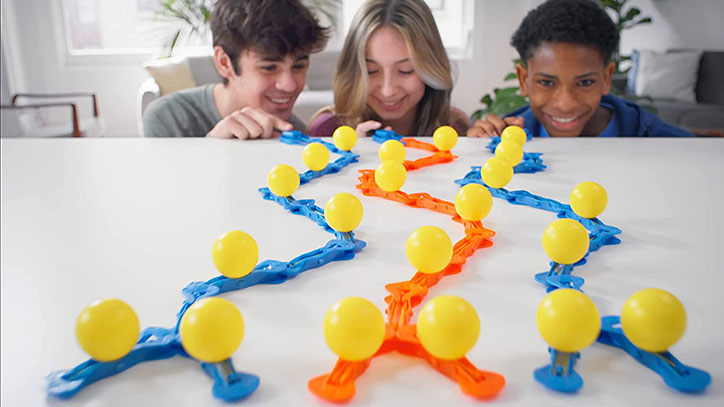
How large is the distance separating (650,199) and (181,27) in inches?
151

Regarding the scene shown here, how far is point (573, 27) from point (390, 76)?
54 centimetres

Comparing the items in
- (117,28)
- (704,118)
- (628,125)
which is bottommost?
(704,118)

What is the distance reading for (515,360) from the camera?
1.08 ft

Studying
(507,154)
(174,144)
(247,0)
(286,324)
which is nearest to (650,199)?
(507,154)

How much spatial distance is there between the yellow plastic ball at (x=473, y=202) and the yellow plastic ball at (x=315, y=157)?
31 centimetres

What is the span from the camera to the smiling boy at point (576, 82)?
4.90 feet

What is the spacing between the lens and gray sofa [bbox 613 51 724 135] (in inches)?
116

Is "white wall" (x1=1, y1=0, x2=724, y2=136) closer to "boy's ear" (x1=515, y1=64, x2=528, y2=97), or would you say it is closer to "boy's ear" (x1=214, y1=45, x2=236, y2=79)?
"boy's ear" (x1=515, y1=64, x2=528, y2=97)

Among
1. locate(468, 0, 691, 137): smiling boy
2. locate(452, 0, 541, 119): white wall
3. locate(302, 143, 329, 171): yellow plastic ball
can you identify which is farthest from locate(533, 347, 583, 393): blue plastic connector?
locate(452, 0, 541, 119): white wall

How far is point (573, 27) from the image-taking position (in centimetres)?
151

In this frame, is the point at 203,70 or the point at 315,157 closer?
Result: the point at 315,157

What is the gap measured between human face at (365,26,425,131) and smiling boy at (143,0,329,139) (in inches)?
8.6

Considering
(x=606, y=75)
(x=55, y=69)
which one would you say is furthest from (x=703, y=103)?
→ (x=55, y=69)

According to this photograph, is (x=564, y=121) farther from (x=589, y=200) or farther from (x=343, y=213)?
(x=343, y=213)
